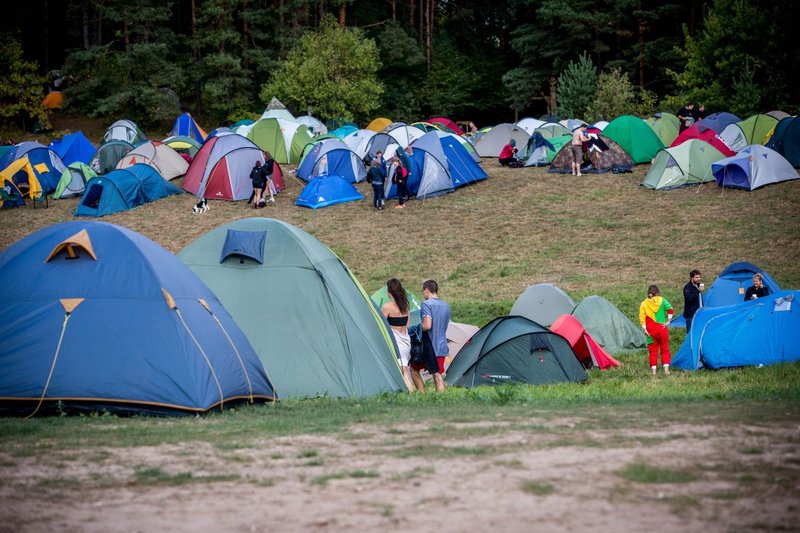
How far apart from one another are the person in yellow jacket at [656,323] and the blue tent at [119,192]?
62.1ft

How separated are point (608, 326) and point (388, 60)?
3679 cm

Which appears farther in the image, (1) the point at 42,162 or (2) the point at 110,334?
(1) the point at 42,162

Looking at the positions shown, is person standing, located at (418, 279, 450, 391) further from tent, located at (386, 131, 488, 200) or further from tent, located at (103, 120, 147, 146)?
tent, located at (103, 120, 147, 146)

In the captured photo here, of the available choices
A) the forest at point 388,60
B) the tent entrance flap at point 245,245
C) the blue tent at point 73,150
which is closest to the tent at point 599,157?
the forest at point 388,60

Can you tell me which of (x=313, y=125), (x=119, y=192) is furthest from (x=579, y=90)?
(x=119, y=192)

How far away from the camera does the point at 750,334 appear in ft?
46.5

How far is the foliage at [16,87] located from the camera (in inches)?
1689

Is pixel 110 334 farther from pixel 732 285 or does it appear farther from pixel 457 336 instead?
pixel 732 285

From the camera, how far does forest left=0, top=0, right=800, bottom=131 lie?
120 ft

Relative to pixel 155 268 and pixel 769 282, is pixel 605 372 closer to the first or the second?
pixel 769 282

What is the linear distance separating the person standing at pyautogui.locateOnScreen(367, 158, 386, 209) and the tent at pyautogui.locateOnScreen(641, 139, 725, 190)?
25.2ft

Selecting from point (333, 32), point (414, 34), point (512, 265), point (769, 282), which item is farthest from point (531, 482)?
point (414, 34)

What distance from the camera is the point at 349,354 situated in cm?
1141

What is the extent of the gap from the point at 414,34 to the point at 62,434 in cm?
4954
